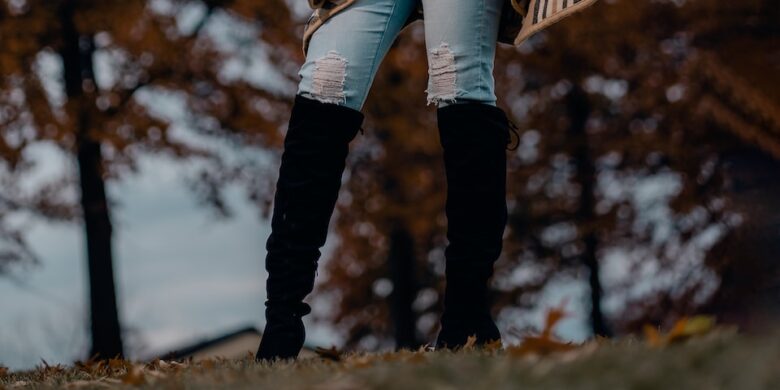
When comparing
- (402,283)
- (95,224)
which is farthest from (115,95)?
(402,283)

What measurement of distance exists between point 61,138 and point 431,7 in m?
6.47

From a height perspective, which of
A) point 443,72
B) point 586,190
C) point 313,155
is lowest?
point 586,190

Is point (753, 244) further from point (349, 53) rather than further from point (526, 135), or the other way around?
point (349, 53)

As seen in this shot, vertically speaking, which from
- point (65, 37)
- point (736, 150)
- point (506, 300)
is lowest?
point (506, 300)

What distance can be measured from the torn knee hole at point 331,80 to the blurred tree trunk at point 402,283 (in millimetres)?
8417

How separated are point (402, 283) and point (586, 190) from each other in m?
→ 2.83

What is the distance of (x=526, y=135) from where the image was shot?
39.0 ft

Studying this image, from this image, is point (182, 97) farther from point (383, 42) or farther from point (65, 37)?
point (383, 42)

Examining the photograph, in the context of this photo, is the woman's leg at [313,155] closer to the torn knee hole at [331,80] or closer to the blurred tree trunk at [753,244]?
the torn knee hole at [331,80]

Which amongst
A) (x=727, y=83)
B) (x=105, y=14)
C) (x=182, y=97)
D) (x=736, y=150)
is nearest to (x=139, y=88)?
(x=182, y=97)

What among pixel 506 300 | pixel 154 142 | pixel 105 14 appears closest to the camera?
pixel 105 14

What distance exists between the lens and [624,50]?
11727mm

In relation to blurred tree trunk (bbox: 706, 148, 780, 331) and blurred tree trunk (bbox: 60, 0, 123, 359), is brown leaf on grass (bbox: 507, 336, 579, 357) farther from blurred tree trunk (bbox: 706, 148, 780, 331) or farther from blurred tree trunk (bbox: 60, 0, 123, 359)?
blurred tree trunk (bbox: 706, 148, 780, 331)

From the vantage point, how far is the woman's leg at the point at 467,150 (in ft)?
8.18
